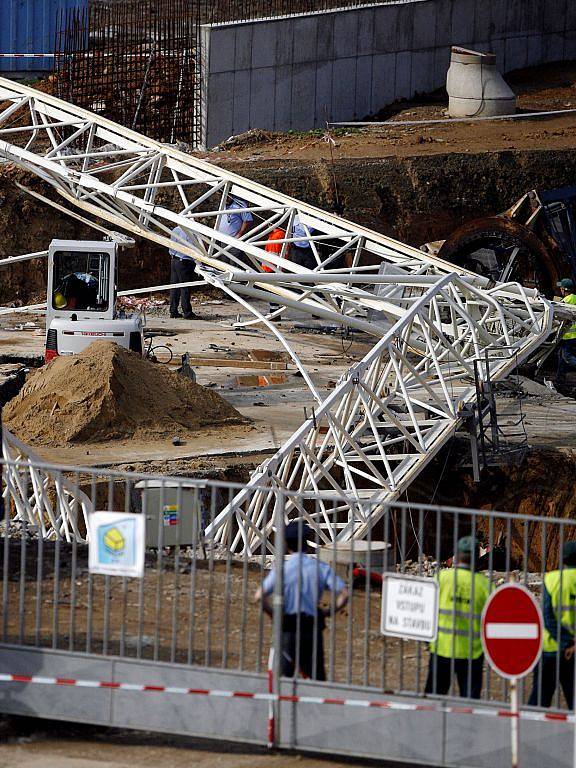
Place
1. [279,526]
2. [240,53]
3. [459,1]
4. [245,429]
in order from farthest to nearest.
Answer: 1. [459,1]
2. [240,53]
3. [245,429]
4. [279,526]

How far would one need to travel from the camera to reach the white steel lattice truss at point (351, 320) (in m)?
16.8

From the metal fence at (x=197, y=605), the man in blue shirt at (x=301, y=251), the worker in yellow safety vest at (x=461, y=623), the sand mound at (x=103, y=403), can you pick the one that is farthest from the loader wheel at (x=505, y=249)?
the worker in yellow safety vest at (x=461, y=623)

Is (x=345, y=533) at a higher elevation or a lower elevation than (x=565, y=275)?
lower

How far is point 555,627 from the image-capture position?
10.2 meters

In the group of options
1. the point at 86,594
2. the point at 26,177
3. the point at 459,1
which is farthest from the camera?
the point at 459,1

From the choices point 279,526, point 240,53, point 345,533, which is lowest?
point 345,533

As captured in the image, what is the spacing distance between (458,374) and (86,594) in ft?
31.2

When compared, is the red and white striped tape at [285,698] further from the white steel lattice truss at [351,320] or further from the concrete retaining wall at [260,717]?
the white steel lattice truss at [351,320]

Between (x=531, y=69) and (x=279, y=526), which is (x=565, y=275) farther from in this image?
(x=279, y=526)

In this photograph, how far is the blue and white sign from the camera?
994 cm

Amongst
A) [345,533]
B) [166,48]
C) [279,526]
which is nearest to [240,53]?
[166,48]

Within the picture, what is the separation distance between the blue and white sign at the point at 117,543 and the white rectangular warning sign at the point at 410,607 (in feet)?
5.33

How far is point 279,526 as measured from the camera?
981 cm

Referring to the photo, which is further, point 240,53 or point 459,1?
point 459,1
